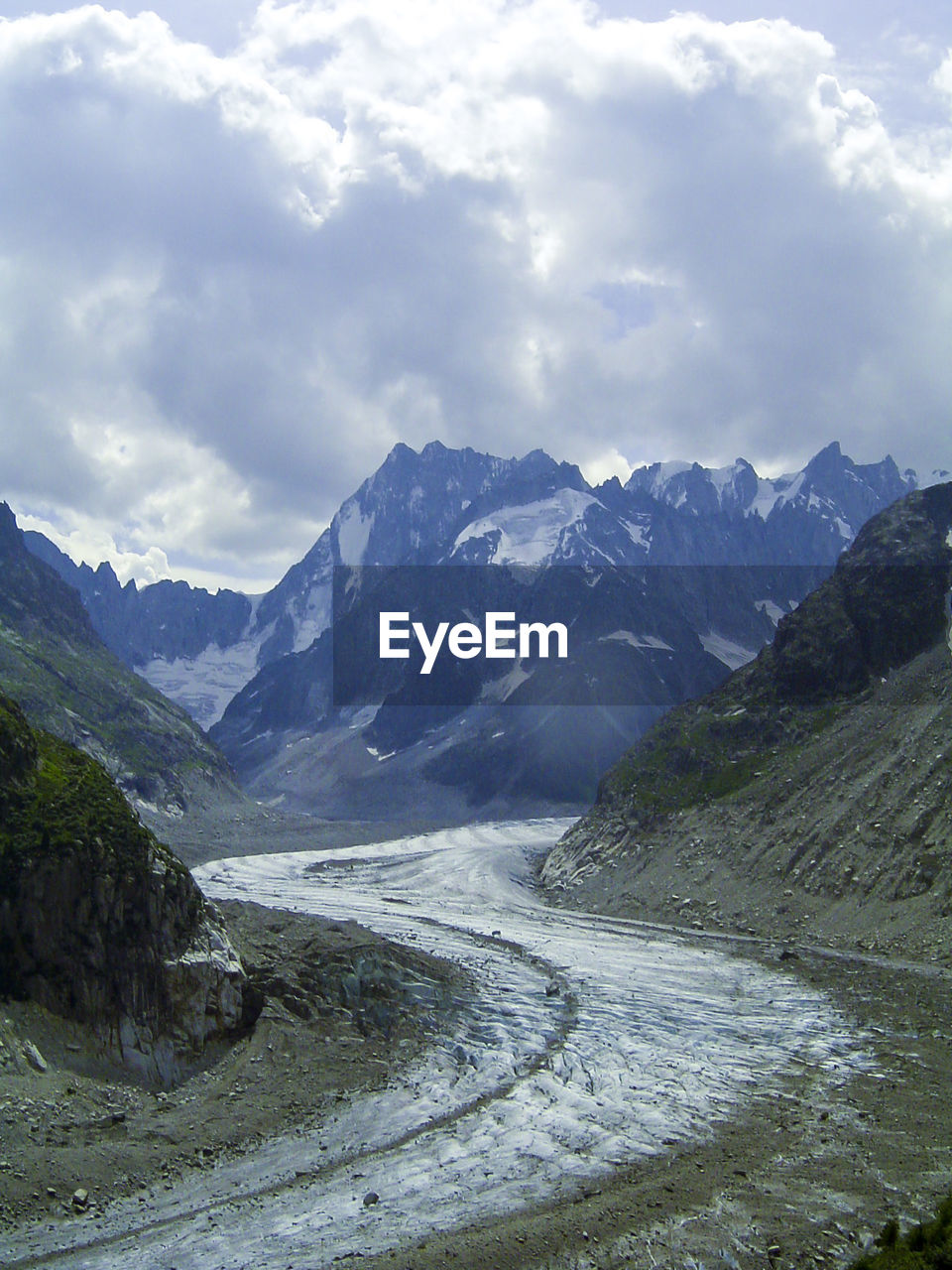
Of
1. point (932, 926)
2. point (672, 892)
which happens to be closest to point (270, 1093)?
point (932, 926)

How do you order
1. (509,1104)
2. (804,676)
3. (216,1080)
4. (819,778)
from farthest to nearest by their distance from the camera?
(804,676) → (819,778) → (509,1104) → (216,1080)

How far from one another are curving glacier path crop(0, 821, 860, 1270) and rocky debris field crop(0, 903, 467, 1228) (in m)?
1.27

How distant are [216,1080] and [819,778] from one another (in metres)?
74.5

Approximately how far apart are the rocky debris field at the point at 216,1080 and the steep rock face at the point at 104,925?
1.24 m

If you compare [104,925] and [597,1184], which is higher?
[104,925]

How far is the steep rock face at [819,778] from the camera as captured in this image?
3135 inches

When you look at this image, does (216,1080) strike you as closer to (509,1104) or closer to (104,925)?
(104,925)

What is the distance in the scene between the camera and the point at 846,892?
78938 millimetres

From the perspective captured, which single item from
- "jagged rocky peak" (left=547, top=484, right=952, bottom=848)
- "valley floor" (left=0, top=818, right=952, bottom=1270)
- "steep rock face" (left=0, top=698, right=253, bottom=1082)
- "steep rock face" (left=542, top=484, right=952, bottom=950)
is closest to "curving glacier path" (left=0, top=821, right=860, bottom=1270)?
"valley floor" (left=0, top=818, right=952, bottom=1270)

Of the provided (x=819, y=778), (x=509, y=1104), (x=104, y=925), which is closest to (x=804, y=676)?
(x=819, y=778)

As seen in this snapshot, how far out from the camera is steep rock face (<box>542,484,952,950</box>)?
7962 cm

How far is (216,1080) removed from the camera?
39188mm

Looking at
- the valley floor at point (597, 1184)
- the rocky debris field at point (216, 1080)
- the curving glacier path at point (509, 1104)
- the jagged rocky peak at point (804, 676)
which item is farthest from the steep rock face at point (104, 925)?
the jagged rocky peak at point (804, 676)

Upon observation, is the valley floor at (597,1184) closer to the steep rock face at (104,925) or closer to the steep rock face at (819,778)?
the steep rock face at (104,925)
